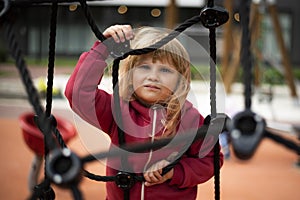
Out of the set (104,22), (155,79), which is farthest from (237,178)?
(104,22)

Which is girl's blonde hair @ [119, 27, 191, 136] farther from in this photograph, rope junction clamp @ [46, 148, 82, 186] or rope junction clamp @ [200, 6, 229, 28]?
rope junction clamp @ [46, 148, 82, 186]

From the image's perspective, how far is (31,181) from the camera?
7.50ft

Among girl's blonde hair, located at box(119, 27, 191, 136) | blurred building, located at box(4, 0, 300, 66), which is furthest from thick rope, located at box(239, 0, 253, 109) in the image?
blurred building, located at box(4, 0, 300, 66)

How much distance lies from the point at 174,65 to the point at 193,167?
0.54ft

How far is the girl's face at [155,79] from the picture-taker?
2.30 feet

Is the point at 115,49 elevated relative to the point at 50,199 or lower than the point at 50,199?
elevated

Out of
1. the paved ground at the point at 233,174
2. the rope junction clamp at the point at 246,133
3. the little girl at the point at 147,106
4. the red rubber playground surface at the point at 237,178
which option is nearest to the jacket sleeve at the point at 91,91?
the little girl at the point at 147,106

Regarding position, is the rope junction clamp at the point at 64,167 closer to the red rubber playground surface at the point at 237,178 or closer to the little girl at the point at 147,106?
the little girl at the point at 147,106

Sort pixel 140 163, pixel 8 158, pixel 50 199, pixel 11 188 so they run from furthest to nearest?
pixel 8 158 → pixel 11 188 → pixel 140 163 → pixel 50 199

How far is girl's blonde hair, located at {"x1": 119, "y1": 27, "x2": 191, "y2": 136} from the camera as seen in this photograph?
708mm

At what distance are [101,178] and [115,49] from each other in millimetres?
170

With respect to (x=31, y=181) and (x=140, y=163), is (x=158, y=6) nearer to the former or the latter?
(x=31, y=181)

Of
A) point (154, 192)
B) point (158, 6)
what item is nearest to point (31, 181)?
point (154, 192)

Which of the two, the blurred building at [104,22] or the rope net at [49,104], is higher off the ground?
the rope net at [49,104]
